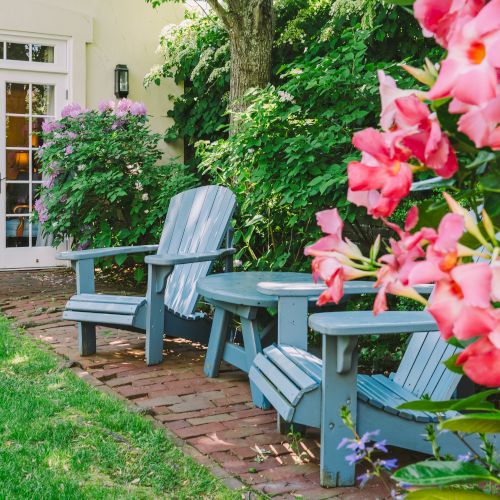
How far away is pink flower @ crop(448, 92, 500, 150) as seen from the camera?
0.65m

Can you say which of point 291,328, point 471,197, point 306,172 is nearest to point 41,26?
point 306,172

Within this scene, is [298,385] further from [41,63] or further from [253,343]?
[41,63]

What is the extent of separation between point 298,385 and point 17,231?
22.7 feet

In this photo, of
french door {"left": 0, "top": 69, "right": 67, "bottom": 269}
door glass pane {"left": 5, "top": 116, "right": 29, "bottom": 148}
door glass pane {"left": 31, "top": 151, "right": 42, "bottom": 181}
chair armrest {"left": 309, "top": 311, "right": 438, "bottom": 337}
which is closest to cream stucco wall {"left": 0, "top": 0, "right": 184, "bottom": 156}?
french door {"left": 0, "top": 69, "right": 67, "bottom": 269}

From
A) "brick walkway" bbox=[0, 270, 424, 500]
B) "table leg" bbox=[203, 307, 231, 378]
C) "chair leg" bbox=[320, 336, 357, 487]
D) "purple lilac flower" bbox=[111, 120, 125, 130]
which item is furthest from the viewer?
"purple lilac flower" bbox=[111, 120, 125, 130]

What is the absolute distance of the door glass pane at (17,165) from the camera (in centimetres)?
880

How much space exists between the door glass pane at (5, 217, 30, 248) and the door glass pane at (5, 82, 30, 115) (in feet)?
4.15

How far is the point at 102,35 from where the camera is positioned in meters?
9.26

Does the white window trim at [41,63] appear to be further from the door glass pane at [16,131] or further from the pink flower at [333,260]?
the pink flower at [333,260]

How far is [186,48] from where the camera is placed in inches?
353

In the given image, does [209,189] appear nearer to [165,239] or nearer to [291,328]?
[165,239]

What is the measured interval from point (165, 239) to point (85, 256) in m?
0.76

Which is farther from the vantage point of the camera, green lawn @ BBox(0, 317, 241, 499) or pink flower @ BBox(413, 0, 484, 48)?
green lawn @ BBox(0, 317, 241, 499)

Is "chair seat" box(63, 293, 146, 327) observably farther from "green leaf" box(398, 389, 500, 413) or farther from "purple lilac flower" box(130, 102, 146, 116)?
"purple lilac flower" box(130, 102, 146, 116)
